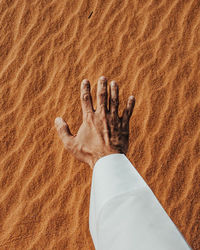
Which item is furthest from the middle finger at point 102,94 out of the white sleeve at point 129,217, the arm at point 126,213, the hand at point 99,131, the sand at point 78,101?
the sand at point 78,101

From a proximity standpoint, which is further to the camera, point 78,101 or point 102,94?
point 78,101

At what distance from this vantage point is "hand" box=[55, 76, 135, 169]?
1977 mm

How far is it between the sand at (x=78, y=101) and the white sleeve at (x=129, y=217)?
151 cm

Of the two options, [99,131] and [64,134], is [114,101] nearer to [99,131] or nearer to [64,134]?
[99,131]

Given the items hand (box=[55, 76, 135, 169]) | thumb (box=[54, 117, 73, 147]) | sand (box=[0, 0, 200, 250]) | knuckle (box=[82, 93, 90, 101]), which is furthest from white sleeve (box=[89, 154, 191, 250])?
sand (box=[0, 0, 200, 250])

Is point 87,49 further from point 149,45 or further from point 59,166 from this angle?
point 59,166

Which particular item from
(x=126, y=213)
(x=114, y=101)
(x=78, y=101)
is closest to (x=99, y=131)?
(x=114, y=101)

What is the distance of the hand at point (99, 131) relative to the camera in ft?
6.48

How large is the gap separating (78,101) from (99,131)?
3.74 feet

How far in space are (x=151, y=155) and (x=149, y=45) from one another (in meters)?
1.38

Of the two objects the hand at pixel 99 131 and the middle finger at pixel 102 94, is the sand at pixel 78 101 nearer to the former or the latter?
the hand at pixel 99 131

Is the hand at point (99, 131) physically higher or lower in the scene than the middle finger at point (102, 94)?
lower

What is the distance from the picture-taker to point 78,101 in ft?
10.2

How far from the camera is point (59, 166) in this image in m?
2.89
